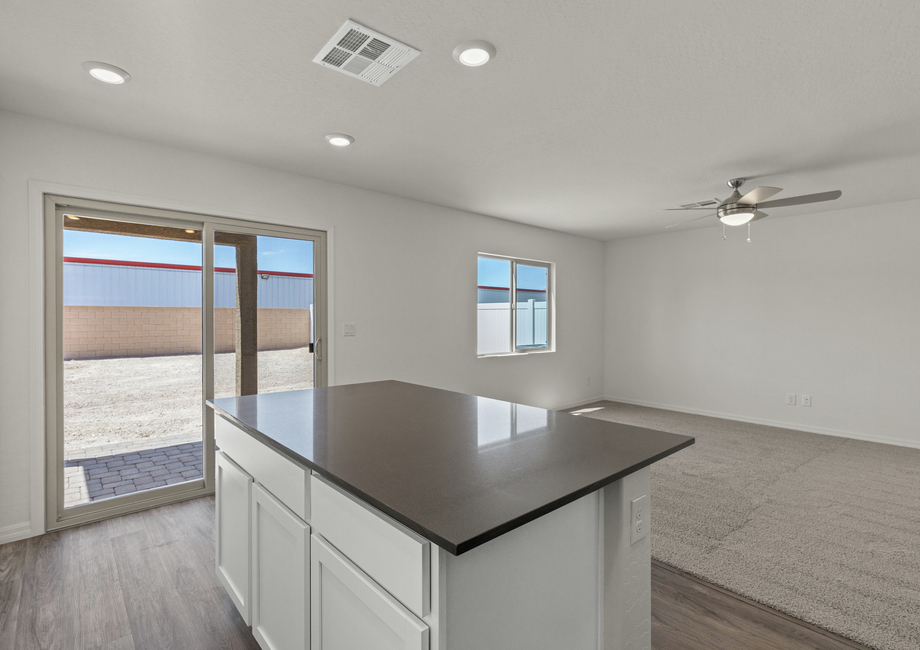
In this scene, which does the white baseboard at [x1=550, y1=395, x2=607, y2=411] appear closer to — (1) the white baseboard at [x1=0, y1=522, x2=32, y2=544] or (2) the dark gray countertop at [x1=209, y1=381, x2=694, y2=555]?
(2) the dark gray countertop at [x1=209, y1=381, x2=694, y2=555]

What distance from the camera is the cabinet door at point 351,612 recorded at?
901mm

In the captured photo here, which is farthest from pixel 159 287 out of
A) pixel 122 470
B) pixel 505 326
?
pixel 505 326

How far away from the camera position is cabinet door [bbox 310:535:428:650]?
0.90 m

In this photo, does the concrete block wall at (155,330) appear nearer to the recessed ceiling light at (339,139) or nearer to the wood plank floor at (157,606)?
the wood plank floor at (157,606)

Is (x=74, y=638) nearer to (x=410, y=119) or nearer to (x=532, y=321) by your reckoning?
(x=410, y=119)

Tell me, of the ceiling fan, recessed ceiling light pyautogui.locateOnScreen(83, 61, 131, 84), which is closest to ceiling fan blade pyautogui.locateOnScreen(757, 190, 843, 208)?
the ceiling fan

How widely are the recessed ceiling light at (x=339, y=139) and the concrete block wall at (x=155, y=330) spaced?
1412 millimetres

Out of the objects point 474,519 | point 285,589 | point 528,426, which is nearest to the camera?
point 474,519

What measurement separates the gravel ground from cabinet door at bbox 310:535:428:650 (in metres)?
2.56

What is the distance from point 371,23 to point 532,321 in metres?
4.54

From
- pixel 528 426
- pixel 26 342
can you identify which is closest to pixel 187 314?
pixel 26 342

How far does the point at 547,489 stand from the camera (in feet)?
3.28

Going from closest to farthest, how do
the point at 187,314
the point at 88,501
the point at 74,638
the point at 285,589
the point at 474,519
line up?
1. the point at 474,519
2. the point at 285,589
3. the point at 74,638
4. the point at 88,501
5. the point at 187,314

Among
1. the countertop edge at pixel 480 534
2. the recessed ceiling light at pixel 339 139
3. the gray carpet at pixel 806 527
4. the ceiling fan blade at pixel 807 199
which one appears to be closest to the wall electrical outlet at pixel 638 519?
the countertop edge at pixel 480 534
